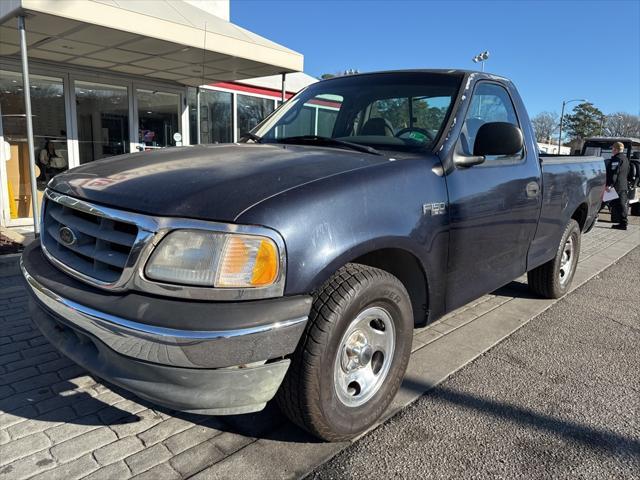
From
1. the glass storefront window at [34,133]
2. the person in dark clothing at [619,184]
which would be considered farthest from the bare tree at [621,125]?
the glass storefront window at [34,133]

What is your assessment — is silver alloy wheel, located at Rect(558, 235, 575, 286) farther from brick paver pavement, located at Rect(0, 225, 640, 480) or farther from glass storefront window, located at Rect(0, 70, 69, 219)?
glass storefront window, located at Rect(0, 70, 69, 219)

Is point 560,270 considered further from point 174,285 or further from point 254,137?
point 174,285

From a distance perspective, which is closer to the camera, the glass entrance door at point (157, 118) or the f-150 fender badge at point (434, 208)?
the f-150 fender badge at point (434, 208)

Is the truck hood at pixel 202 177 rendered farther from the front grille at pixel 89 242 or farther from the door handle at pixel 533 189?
the door handle at pixel 533 189

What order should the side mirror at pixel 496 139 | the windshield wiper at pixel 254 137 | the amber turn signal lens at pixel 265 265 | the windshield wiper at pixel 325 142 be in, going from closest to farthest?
the amber turn signal lens at pixel 265 265 → the windshield wiper at pixel 325 142 → the side mirror at pixel 496 139 → the windshield wiper at pixel 254 137

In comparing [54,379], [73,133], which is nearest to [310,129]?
[54,379]

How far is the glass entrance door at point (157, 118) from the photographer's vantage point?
31.9ft

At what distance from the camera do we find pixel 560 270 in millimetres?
4980

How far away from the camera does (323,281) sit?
82.6 inches

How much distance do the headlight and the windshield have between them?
4.56ft

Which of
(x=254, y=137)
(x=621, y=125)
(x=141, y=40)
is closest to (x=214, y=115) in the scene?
(x=141, y=40)

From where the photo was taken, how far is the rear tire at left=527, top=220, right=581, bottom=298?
471cm

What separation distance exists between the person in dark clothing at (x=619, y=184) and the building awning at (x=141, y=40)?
7.94 m

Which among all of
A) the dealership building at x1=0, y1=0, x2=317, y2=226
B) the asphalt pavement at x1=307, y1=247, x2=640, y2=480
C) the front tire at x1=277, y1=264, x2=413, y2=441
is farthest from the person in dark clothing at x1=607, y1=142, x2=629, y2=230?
the front tire at x1=277, y1=264, x2=413, y2=441
